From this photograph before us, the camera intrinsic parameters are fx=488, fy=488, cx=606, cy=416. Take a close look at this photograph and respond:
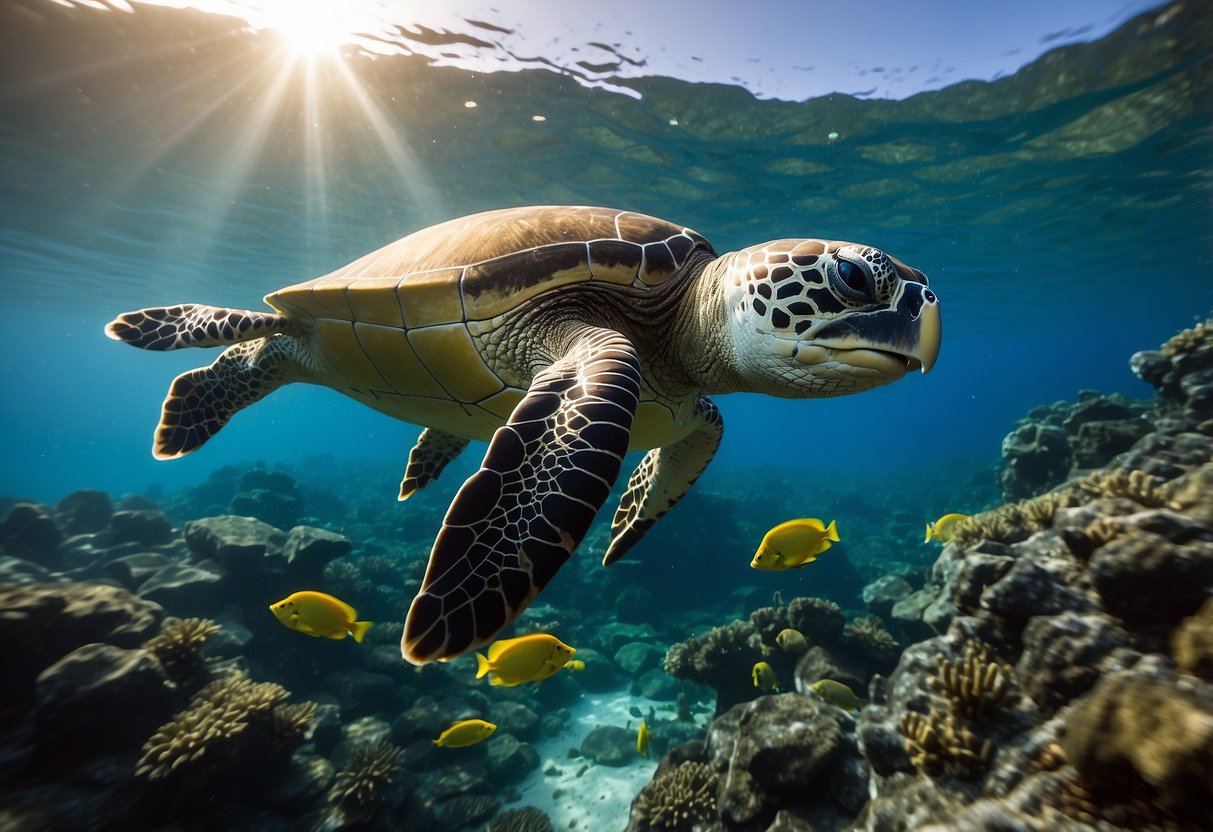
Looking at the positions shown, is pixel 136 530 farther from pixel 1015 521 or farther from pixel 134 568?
pixel 1015 521

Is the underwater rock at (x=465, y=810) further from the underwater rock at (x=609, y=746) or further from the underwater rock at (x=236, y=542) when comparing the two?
the underwater rock at (x=236, y=542)

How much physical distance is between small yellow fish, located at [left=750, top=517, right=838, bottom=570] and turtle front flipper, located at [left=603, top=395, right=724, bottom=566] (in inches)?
40.1

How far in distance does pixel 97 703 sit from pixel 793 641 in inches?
243

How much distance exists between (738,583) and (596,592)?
12.4 feet

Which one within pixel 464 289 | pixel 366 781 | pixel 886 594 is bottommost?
pixel 366 781

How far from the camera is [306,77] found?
918 centimetres

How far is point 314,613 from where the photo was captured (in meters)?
4.17

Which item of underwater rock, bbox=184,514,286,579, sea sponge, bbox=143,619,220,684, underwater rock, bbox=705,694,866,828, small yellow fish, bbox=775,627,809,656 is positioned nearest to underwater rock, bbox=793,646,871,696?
small yellow fish, bbox=775,627,809,656

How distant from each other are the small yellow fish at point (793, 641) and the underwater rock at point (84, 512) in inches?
620

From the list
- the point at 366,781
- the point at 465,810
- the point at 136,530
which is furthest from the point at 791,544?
the point at 136,530

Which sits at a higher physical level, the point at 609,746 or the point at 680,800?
the point at 680,800

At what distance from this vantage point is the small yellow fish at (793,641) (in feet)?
16.8

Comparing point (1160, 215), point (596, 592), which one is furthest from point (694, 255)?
point (1160, 215)

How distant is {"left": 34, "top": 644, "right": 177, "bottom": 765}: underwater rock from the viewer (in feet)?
12.5
